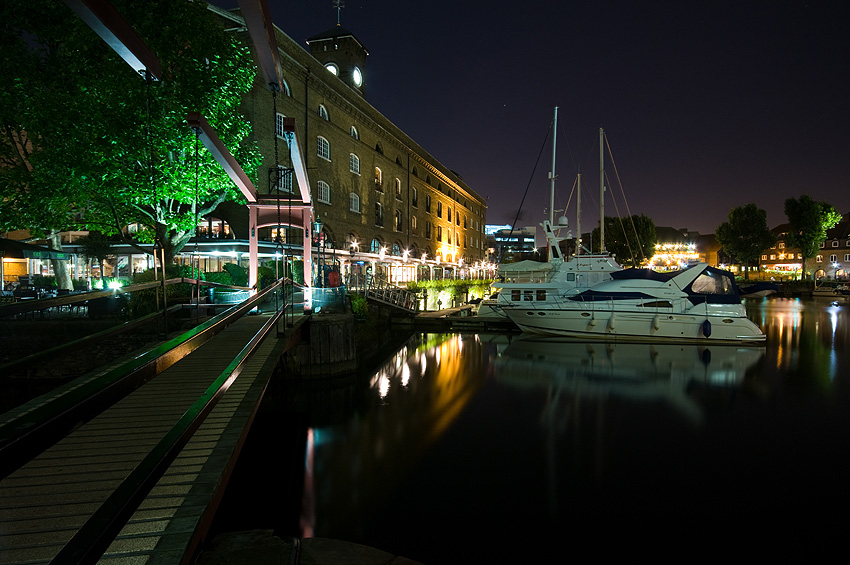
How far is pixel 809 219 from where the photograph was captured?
5512 cm

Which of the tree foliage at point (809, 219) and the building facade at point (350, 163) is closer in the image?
the building facade at point (350, 163)

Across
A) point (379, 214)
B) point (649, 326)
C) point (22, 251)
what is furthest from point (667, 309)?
point (22, 251)

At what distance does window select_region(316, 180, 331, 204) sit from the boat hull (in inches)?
542

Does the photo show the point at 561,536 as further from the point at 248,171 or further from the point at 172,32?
the point at 172,32

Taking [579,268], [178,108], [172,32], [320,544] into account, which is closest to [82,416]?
[320,544]

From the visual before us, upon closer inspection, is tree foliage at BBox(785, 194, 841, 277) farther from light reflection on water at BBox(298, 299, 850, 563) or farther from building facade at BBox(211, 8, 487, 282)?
light reflection on water at BBox(298, 299, 850, 563)

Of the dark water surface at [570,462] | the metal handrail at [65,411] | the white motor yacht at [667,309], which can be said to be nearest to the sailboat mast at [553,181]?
the white motor yacht at [667,309]

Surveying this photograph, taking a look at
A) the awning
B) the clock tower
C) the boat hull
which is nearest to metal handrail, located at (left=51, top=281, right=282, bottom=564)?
the awning

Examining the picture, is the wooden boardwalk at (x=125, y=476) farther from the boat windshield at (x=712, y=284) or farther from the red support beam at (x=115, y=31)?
the boat windshield at (x=712, y=284)

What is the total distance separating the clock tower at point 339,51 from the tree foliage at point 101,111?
74.6ft

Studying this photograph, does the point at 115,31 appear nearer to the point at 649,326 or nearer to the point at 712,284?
the point at 649,326

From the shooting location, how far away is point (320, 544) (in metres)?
4.67

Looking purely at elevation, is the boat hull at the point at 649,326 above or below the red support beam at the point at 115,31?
below

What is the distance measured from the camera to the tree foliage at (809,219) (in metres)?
A: 55.1
